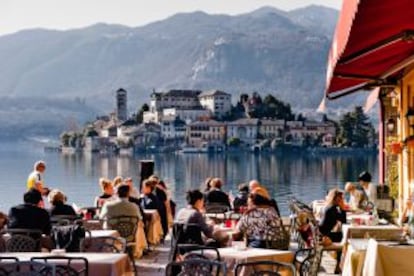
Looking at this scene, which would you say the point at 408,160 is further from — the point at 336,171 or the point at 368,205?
the point at 336,171

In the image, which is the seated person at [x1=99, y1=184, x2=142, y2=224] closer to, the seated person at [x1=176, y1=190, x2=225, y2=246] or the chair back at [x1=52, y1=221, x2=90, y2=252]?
the chair back at [x1=52, y1=221, x2=90, y2=252]

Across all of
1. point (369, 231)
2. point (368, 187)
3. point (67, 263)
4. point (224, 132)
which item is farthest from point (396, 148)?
point (224, 132)

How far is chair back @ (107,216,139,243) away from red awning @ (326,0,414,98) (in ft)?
9.34

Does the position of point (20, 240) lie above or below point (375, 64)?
below

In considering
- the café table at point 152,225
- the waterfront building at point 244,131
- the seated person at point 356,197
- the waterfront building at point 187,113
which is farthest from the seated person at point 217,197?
the waterfront building at point 187,113

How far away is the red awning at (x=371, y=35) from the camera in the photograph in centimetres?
490

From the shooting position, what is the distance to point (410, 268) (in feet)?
17.6

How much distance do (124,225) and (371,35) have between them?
4246mm

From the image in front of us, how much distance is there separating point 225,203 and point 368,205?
2126 mm

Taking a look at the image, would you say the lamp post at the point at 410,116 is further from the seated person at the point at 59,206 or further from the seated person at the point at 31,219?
the seated person at the point at 31,219

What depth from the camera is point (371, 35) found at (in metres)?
6.18

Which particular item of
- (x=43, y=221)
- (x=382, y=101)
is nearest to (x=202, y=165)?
(x=382, y=101)

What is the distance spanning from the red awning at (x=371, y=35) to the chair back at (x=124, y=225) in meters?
2.85

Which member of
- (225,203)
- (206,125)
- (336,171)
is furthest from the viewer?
(206,125)
